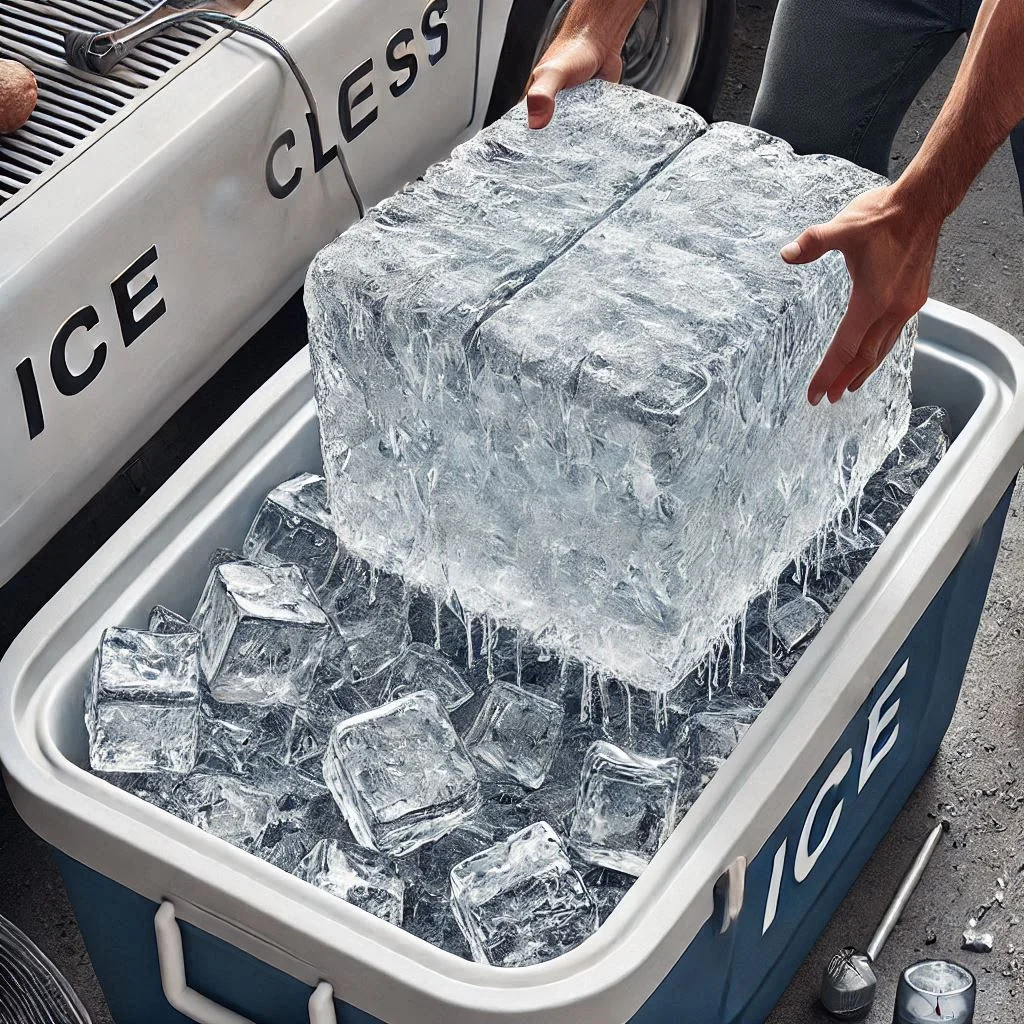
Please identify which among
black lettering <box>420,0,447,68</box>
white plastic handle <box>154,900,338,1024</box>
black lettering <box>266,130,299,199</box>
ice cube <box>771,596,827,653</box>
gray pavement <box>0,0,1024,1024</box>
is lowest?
gray pavement <box>0,0,1024,1024</box>

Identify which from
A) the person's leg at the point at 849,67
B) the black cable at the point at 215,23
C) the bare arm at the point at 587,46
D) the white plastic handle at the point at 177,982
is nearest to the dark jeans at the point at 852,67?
the person's leg at the point at 849,67

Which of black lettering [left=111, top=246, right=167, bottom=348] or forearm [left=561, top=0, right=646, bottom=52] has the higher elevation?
forearm [left=561, top=0, right=646, bottom=52]

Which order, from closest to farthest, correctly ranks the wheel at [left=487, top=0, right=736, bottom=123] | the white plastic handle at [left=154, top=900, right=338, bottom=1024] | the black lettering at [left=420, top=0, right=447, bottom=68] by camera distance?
1. the white plastic handle at [left=154, top=900, right=338, bottom=1024]
2. the black lettering at [left=420, top=0, right=447, bottom=68]
3. the wheel at [left=487, top=0, right=736, bottom=123]

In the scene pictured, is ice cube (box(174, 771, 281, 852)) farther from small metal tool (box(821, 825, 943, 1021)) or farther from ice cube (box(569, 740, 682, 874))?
small metal tool (box(821, 825, 943, 1021))

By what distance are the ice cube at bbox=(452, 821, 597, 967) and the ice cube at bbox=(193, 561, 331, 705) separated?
267 mm

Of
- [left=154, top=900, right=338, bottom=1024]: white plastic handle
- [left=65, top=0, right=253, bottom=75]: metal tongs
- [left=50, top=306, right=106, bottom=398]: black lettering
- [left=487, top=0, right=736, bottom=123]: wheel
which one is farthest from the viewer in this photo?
[left=487, top=0, right=736, bottom=123]: wheel

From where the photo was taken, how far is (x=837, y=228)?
1.28 meters

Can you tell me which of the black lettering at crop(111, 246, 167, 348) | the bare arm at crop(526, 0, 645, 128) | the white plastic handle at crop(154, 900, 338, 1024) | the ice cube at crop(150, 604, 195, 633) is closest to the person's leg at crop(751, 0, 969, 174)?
the bare arm at crop(526, 0, 645, 128)

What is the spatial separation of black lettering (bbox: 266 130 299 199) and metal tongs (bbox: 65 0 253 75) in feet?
0.49

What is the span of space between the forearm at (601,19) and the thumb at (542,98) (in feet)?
0.31

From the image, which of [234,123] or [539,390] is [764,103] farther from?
[539,390]

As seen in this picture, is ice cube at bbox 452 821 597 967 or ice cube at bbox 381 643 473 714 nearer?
ice cube at bbox 452 821 597 967

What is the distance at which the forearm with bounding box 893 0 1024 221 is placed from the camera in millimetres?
1322

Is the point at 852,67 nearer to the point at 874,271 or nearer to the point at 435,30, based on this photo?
the point at 435,30
